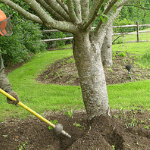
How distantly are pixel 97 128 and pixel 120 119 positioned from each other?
68cm

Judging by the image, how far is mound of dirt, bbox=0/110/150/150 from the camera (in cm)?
279

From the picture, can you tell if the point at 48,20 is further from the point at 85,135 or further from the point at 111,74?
the point at 111,74

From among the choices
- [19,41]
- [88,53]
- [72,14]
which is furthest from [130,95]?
[19,41]

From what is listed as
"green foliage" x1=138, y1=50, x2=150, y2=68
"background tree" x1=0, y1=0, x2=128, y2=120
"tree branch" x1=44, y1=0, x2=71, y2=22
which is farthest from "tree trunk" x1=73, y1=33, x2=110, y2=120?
"green foliage" x1=138, y1=50, x2=150, y2=68

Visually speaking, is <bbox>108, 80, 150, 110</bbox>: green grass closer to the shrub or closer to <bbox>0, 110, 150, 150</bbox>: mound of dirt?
<bbox>0, 110, 150, 150</bbox>: mound of dirt

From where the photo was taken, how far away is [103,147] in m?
2.67

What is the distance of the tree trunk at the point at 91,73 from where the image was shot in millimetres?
3022

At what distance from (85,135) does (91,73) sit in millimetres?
952

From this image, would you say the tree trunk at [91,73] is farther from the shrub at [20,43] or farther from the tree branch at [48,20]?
the shrub at [20,43]

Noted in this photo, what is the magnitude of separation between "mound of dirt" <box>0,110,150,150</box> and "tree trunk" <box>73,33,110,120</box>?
0.25 m

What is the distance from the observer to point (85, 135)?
2912 mm

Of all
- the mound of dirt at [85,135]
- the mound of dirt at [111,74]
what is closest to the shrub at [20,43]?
the mound of dirt at [111,74]

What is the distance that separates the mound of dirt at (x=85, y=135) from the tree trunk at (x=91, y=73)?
25 cm

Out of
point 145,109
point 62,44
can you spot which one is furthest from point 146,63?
point 62,44
